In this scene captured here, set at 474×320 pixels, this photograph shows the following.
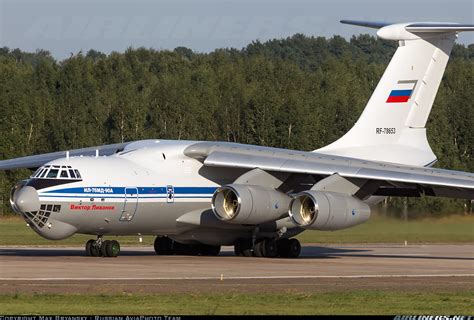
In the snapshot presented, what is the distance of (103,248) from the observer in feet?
83.1

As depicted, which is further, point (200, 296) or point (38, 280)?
point (38, 280)

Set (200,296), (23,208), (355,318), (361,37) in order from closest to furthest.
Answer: (355,318), (200,296), (23,208), (361,37)

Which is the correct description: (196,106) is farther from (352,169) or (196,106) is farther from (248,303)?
(248,303)

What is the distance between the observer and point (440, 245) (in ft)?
111

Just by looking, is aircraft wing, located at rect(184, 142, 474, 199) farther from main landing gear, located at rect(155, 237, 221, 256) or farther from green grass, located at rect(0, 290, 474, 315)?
green grass, located at rect(0, 290, 474, 315)

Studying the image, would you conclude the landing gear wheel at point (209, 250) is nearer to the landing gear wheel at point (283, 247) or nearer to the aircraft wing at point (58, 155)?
the landing gear wheel at point (283, 247)

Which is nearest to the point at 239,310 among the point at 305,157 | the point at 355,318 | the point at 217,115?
the point at 355,318

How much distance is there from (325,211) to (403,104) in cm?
534

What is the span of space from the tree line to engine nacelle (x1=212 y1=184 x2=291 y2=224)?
80.5 feet

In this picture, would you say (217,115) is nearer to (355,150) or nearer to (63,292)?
(355,150)

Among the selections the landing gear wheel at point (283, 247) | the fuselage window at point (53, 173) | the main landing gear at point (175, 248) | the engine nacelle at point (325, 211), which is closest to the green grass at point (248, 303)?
the engine nacelle at point (325, 211)

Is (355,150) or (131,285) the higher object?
(355,150)

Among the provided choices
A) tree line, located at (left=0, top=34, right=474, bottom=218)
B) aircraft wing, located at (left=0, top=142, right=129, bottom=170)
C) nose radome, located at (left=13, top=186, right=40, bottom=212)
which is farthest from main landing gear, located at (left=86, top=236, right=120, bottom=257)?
tree line, located at (left=0, top=34, right=474, bottom=218)

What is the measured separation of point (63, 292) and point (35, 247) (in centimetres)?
1499
